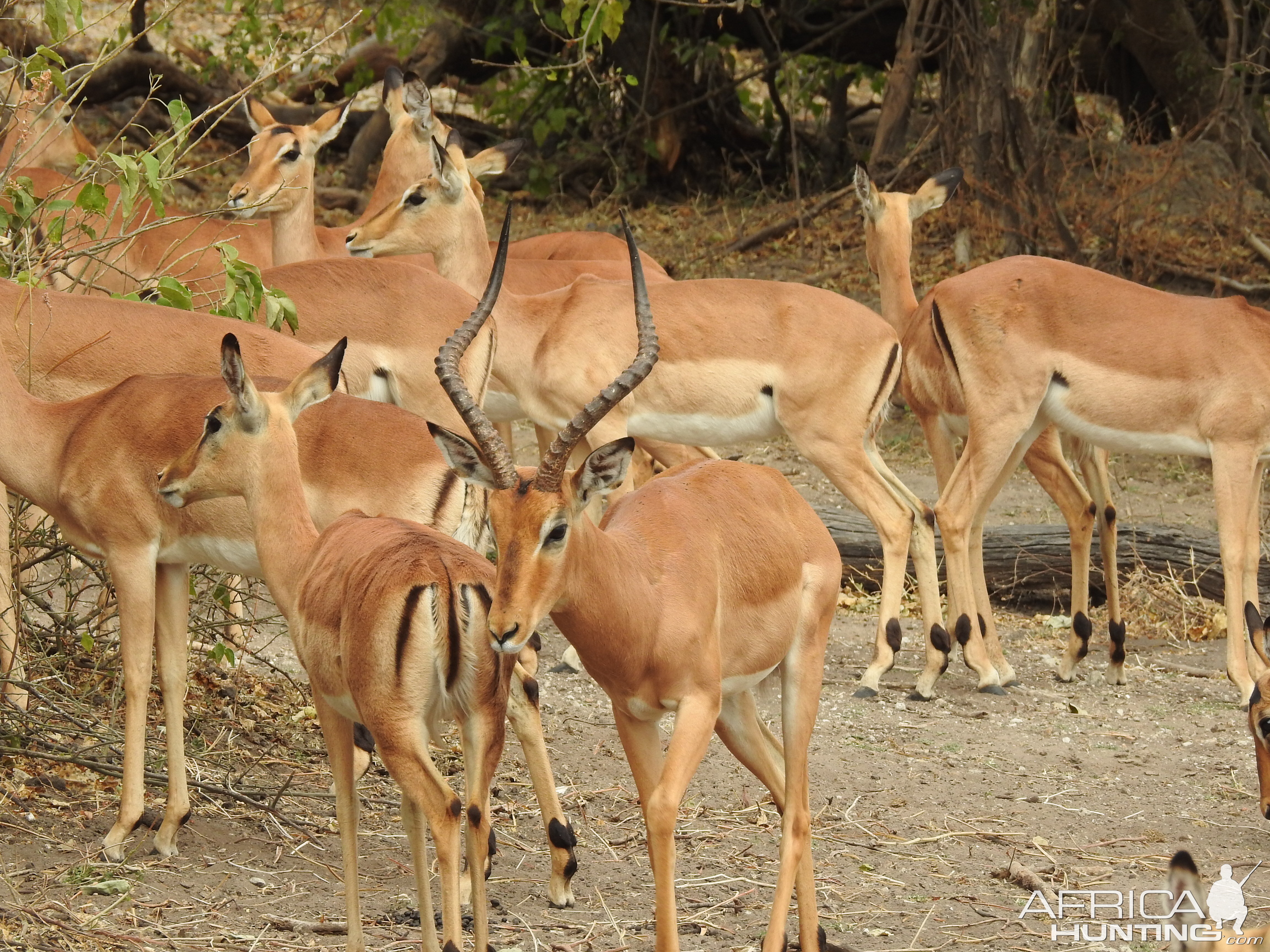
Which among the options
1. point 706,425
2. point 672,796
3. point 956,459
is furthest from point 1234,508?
point 672,796

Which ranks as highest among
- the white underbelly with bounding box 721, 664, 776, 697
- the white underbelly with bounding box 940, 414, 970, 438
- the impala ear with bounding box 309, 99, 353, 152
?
the impala ear with bounding box 309, 99, 353, 152

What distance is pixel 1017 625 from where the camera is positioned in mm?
7629

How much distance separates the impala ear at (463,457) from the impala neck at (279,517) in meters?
0.67

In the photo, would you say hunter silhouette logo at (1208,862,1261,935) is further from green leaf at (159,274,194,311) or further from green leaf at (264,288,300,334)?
green leaf at (159,274,194,311)

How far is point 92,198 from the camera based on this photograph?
15.3ft

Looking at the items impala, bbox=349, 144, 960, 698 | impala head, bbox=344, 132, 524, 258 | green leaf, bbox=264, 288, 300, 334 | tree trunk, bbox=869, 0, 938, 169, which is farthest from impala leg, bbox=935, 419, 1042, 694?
tree trunk, bbox=869, 0, 938, 169

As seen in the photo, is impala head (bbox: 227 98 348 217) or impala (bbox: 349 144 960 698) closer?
impala (bbox: 349 144 960 698)

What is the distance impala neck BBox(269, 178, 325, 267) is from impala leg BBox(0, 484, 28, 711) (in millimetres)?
2632

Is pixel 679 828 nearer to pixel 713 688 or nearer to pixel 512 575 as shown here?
pixel 713 688

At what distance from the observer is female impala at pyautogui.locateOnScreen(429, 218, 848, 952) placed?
3.42m

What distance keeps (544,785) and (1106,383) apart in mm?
3282

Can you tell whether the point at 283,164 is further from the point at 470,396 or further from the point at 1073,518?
the point at 470,396

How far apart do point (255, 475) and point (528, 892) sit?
139 centimetres

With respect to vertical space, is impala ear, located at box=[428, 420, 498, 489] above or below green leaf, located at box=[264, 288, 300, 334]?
above
